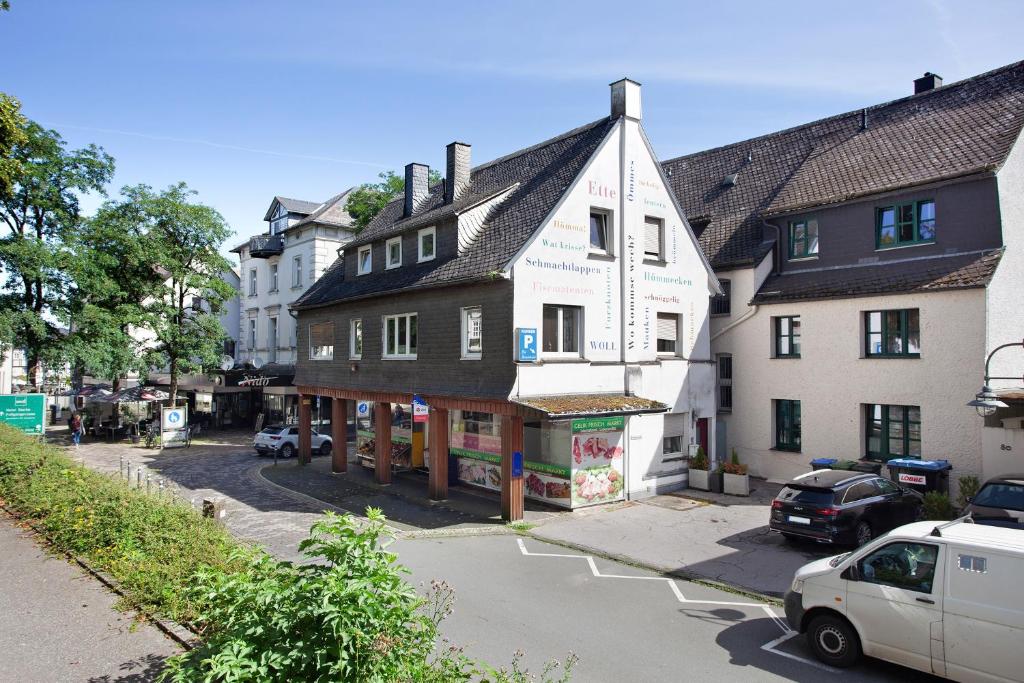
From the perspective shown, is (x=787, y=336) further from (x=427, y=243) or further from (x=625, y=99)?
(x=427, y=243)

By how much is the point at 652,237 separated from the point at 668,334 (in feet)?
10.3

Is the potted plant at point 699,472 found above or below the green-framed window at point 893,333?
below

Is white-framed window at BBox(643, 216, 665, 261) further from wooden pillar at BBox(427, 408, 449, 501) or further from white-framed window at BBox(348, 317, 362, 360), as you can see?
white-framed window at BBox(348, 317, 362, 360)

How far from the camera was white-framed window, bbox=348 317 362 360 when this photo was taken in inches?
946

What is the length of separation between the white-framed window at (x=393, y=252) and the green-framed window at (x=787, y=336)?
12925 mm

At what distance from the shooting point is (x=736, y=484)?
2017 centimetres

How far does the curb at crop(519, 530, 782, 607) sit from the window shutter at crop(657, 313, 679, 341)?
8.18 meters

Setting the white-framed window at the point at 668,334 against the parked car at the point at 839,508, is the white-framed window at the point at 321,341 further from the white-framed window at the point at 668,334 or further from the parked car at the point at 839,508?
the parked car at the point at 839,508

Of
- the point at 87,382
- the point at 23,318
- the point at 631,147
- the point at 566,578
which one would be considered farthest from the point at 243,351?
the point at 566,578

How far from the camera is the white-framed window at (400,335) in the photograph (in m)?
20.9

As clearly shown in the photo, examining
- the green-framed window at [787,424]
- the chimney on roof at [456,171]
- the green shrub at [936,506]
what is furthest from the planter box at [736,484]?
the chimney on roof at [456,171]

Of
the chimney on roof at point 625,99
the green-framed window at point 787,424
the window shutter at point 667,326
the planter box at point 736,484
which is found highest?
the chimney on roof at point 625,99

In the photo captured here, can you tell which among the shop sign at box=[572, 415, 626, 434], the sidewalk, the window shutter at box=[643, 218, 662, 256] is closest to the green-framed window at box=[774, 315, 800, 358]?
the window shutter at box=[643, 218, 662, 256]

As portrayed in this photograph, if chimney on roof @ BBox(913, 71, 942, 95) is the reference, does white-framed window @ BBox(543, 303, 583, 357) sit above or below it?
below
